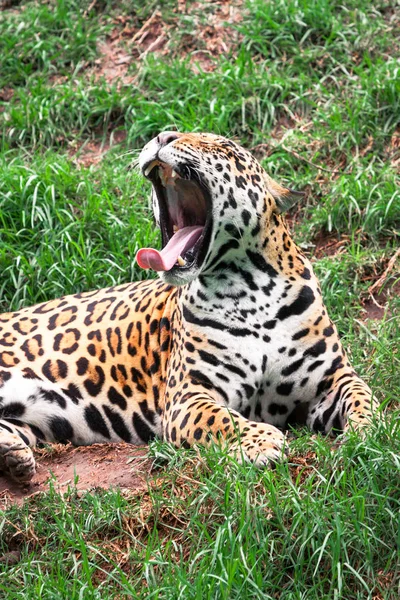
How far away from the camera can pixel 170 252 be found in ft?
21.4

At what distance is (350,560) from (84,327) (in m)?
3.13

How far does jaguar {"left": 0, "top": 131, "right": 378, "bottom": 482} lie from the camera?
6.46 m

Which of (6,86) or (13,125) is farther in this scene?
(6,86)

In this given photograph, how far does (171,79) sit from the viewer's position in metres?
10.8

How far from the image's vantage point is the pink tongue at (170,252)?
6.30 metres

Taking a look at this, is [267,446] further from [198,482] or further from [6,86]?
[6,86]

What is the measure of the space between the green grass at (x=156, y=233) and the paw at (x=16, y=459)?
386 mm

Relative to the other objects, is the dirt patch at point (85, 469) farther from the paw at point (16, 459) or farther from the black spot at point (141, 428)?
the black spot at point (141, 428)

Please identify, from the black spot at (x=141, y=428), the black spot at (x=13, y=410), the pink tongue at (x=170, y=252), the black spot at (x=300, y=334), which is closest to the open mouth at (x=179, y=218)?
the pink tongue at (x=170, y=252)

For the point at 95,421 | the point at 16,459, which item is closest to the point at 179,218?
the point at 95,421

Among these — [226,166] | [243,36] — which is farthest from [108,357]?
[243,36]

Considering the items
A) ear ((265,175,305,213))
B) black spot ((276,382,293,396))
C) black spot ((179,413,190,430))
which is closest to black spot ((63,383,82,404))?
black spot ((179,413,190,430))

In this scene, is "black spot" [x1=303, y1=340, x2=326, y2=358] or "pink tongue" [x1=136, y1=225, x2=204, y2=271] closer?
"pink tongue" [x1=136, y1=225, x2=204, y2=271]

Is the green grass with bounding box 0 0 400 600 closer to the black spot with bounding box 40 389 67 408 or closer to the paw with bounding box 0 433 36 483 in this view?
the paw with bounding box 0 433 36 483
